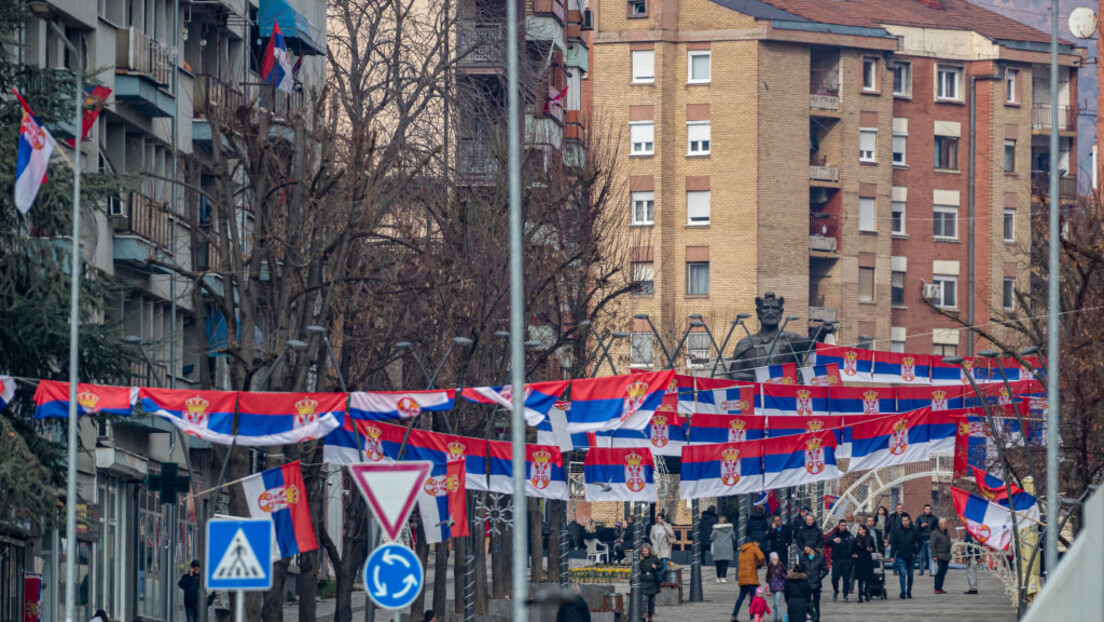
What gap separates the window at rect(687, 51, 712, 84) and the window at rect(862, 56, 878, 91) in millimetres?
7126

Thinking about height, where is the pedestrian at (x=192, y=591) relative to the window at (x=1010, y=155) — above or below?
below

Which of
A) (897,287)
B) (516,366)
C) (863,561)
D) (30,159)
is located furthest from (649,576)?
(897,287)

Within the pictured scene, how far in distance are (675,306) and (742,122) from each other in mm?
8211

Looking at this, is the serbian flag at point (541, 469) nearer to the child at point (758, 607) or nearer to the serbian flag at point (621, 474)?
the serbian flag at point (621, 474)

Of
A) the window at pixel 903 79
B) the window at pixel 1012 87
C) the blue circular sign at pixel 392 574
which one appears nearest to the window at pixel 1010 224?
the window at pixel 1012 87

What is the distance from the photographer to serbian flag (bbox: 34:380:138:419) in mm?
30297

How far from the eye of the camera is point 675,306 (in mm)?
94750

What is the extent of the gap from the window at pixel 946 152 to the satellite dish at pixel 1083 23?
3439 cm

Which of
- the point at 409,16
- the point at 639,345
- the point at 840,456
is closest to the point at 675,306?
the point at 639,345

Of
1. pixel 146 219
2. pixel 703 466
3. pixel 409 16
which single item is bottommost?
pixel 703 466

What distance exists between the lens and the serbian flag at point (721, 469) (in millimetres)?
37031

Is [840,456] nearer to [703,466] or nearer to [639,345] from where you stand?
[703,466]

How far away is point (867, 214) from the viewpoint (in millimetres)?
99188

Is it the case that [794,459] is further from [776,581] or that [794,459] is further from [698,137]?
[698,137]
